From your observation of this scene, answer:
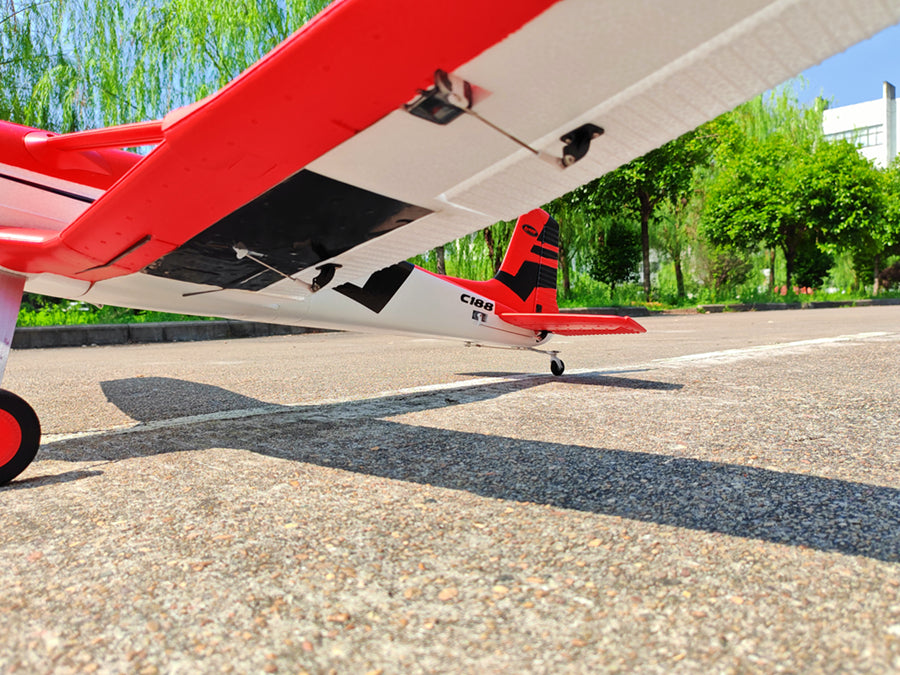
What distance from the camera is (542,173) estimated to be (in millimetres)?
1535

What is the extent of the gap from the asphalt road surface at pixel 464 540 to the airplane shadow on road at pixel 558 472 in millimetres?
11

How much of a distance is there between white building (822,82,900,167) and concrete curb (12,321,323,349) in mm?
51490

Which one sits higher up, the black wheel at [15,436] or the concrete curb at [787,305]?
the concrete curb at [787,305]

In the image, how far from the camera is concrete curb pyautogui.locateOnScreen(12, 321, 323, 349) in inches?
352

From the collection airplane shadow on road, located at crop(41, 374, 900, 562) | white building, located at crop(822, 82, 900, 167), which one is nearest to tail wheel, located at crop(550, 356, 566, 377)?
airplane shadow on road, located at crop(41, 374, 900, 562)

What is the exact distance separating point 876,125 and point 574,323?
5698cm

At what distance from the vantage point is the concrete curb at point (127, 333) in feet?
29.3

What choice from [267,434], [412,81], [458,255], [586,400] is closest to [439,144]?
[412,81]

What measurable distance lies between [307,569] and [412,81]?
105 cm

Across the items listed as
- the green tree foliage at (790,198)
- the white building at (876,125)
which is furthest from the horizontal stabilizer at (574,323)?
the white building at (876,125)

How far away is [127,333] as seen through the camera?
9.55 meters

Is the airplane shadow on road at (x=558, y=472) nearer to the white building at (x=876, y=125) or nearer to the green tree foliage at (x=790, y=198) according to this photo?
the green tree foliage at (x=790, y=198)

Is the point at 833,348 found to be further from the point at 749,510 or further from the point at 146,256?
the point at 146,256

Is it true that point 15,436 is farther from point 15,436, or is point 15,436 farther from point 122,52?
point 122,52
